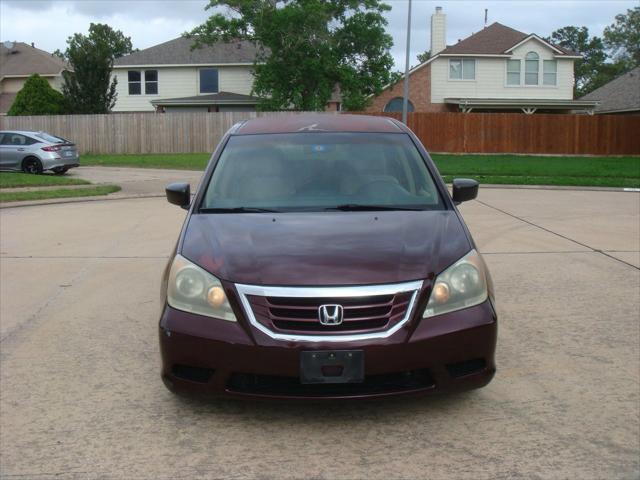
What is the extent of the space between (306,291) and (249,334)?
1.14 feet

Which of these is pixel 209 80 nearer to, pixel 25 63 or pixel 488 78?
pixel 488 78

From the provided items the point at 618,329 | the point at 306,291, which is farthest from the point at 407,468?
the point at 618,329

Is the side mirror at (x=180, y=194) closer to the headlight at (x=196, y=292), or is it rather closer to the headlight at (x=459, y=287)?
the headlight at (x=196, y=292)

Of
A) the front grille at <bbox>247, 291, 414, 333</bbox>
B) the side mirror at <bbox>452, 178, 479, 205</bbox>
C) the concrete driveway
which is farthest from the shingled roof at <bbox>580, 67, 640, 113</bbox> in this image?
the front grille at <bbox>247, 291, 414, 333</bbox>

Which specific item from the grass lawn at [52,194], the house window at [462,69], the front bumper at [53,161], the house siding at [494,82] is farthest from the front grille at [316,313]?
the house window at [462,69]

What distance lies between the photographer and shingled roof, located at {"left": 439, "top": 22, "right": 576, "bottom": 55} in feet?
141

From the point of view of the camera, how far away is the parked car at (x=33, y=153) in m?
21.8

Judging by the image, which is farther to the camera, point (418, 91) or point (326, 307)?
point (418, 91)

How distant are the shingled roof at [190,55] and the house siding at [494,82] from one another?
11.1m

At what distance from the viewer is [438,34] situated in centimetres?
4716

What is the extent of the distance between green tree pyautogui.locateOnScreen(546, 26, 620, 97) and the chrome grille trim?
259ft

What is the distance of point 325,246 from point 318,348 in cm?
66

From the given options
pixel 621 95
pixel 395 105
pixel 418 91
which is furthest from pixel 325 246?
pixel 621 95

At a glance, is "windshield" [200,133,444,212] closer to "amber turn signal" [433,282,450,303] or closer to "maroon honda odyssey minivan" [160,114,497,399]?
"maroon honda odyssey minivan" [160,114,497,399]
